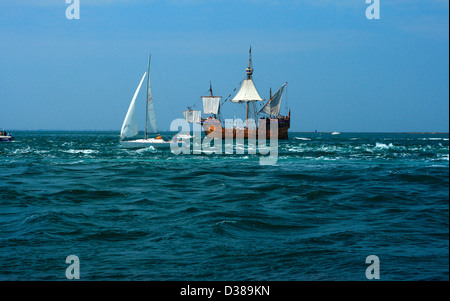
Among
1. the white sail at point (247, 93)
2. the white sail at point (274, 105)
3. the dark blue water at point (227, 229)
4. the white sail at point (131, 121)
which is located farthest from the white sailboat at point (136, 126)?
the white sail at point (247, 93)

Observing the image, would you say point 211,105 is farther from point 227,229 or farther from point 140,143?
point 227,229

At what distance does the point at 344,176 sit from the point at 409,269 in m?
14.5

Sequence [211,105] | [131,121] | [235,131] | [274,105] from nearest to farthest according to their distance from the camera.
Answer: [131,121] < [235,131] < [274,105] < [211,105]

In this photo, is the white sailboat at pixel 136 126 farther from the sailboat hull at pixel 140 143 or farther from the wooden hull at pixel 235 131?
the wooden hull at pixel 235 131

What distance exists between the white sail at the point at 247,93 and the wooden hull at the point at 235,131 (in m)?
11.6

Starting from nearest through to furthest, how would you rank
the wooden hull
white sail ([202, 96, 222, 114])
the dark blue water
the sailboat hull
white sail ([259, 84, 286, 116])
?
the dark blue water, the sailboat hull, the wooden hull, white sail ([259, 84, 286, 116]), white sail ([202, 96, 222, 114])

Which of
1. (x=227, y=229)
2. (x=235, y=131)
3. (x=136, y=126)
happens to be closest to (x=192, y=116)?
(x=235, y=131)

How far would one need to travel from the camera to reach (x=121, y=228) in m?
9.87

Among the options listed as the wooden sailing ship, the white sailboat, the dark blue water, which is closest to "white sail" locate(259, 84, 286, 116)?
the wooden sailing ship

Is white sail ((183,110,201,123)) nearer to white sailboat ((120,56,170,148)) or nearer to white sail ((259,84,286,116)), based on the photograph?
white sail ((259,84,286,116))

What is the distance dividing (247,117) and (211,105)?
483 inches

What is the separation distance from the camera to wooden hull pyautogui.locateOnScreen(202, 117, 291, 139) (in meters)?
99.5

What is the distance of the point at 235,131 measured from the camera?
3927 inches

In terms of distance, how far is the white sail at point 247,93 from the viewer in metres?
113
